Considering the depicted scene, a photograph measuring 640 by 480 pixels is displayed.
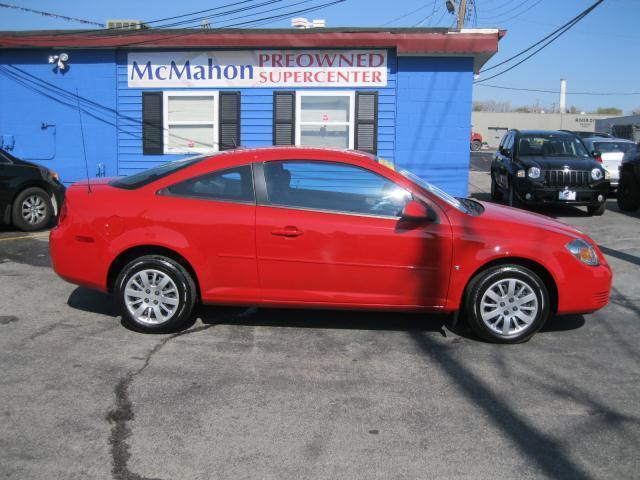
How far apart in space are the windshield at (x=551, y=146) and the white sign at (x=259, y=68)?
3349 mm

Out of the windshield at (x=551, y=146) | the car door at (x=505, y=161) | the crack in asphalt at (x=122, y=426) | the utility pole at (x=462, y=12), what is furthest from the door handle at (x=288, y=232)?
the utility pole at (x=462, y=12)

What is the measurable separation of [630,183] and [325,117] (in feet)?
20.9

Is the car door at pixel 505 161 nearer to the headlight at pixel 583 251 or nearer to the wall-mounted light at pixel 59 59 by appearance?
the headlight at pixel 583 251

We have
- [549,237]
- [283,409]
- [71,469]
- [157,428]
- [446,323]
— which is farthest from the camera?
[446,323]

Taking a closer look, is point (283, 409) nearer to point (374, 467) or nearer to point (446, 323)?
point (374, 467)

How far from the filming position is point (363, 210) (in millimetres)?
5371

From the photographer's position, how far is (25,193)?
10219 millimetres

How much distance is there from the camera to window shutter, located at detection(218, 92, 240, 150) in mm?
12711

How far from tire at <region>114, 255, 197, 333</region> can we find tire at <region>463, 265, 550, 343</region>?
7.57 ft

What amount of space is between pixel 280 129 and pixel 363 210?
768 centimetres

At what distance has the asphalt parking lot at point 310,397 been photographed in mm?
3465

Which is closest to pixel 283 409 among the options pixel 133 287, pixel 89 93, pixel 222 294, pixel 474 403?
pixel 474 403

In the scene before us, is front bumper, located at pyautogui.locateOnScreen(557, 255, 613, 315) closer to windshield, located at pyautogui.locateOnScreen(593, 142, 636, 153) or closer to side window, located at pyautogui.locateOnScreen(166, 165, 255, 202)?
side window, located at pyautogui.locateOnScreen(166, 165, 255, 202)

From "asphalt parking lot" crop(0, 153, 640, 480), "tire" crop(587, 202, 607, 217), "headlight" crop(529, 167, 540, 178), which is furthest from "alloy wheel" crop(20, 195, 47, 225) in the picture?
"tire" crop(587, 202, 607, 217)
